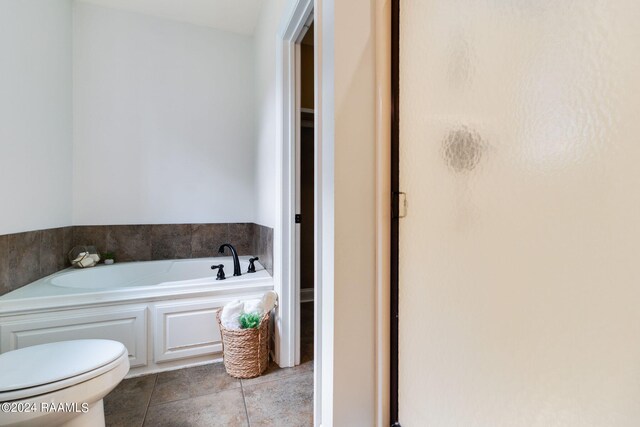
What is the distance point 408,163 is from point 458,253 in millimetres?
303

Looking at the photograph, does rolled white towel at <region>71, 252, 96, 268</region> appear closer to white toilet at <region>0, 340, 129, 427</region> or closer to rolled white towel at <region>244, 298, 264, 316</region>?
white toilet at <region>0, 340, 129, 427</region>

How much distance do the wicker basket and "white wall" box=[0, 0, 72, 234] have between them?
4.62ft

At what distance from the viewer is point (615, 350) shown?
1.34 feet

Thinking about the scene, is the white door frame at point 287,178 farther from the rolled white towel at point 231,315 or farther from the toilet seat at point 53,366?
the toilet seat at point 53,366

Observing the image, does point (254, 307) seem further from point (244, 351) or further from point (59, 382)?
point (59, 382)

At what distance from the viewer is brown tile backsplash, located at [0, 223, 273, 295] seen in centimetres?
167

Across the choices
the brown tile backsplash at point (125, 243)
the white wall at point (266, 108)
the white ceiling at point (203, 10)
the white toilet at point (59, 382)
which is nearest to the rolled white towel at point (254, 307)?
the brown tile backsplash at point (125, 243)

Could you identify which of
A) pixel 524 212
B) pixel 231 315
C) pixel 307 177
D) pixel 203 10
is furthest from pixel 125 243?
pixel 524 212

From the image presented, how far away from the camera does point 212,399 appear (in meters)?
1.51

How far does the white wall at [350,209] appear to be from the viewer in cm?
86

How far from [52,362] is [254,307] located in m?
0.92

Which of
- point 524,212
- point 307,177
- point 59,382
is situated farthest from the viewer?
point 307,177

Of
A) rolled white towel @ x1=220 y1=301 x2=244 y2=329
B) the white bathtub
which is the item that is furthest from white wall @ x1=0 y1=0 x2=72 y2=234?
rolled white towel @ x1=220 y1=301 x2=244 y2=329

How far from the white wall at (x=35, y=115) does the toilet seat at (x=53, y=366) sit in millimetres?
912
